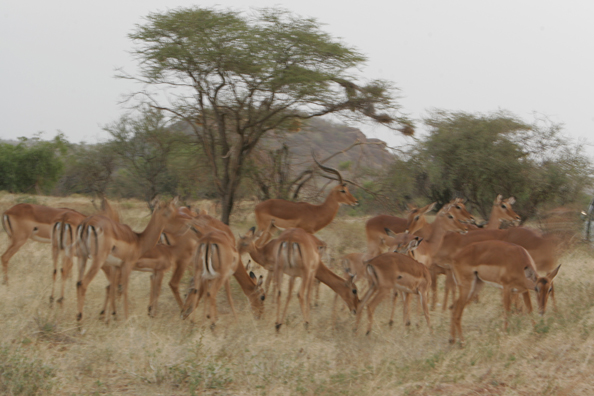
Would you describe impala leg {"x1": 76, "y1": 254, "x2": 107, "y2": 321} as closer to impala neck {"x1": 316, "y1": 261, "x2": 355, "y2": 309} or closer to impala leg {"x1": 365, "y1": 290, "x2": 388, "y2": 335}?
impala neck {"x1": 316, "y1": 261, "x2": 355, "y2": 309}

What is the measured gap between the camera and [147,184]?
599 inches

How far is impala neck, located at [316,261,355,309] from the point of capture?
5.98 meters

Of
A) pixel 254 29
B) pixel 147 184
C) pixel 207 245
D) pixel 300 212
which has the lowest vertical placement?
pixel 147 184

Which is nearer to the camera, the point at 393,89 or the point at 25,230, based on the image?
the point at 25,230

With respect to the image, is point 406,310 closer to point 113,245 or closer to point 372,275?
point 372,275

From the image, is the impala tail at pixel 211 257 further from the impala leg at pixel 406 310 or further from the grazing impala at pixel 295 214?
the grazing impala at pixel 295 214

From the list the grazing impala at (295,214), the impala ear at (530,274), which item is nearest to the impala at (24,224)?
the grazing impala at (295,214)

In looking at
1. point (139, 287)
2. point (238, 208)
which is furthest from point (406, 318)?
point (238, 208)

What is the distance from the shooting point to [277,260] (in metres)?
5.61

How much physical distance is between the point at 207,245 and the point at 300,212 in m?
3.78

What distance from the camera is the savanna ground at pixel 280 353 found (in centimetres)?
382

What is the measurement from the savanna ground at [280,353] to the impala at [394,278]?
0.34 meters

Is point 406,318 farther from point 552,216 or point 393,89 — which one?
point 552,216

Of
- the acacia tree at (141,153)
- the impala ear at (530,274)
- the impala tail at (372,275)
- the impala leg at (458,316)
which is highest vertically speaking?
the impala ear at (530,274)
